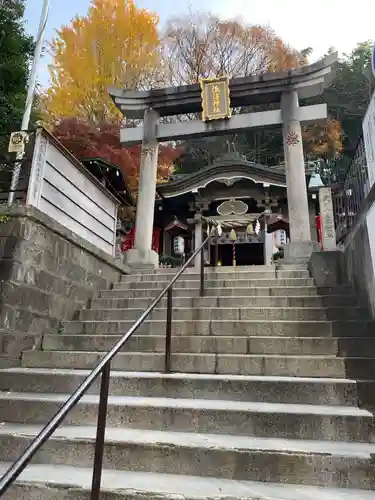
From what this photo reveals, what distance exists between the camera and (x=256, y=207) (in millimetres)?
15344

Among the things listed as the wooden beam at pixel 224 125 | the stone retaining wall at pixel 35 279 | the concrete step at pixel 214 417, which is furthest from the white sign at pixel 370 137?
the wooden beam at pixel 224 125

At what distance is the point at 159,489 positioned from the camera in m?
2.17

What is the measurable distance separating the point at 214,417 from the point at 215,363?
0.85m

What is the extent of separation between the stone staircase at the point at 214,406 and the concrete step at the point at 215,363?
0.01m

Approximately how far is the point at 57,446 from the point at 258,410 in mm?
1515

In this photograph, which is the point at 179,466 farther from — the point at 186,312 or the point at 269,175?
the point at 269,175

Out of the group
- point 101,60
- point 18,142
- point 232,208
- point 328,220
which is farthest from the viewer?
point 101,60

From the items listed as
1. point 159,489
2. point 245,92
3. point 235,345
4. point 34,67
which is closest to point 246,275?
point 235,345

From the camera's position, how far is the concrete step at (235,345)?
12.4 ft

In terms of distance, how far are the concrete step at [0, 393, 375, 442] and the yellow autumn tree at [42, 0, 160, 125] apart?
17.5 metres

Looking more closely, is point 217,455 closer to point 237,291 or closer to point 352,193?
point 237,291

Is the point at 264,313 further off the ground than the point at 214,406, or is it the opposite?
the point at 264,313

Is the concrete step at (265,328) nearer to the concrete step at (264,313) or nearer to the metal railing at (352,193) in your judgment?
the concrete step at (264,313)

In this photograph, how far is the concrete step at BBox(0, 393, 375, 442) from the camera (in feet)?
8.79
